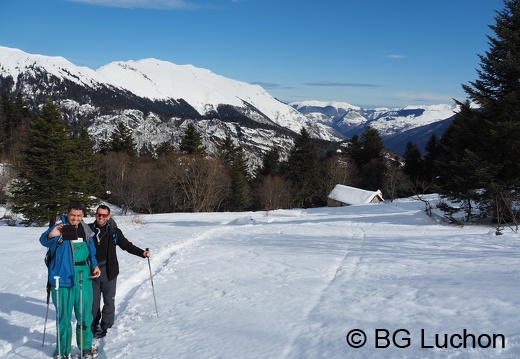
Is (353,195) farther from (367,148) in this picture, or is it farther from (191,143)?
(191,143)

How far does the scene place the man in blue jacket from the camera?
4.56m

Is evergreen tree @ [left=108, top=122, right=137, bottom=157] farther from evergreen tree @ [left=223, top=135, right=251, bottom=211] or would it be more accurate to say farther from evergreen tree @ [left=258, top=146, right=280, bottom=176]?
evergreen tree @ [left=258, top=146, right=280, bottom=176]

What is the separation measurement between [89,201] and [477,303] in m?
27.4

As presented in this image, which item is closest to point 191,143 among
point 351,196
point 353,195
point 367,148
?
point 351,196

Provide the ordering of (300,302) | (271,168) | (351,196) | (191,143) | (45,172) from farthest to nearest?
(271,168), (191,143), (351,196), (45,172), (300,302)

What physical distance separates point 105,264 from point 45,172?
22.2 meters

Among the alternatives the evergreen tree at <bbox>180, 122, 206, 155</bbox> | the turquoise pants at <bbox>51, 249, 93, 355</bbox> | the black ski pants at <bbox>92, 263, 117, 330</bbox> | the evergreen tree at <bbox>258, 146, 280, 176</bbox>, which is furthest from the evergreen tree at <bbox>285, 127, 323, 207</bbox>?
the turquoise pants at <bbox>51, 249, 93, 355</bbox>

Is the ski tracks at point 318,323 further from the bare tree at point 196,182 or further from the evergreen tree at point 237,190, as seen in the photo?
the evergreen tree at point 237,190

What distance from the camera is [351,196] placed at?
150 feet

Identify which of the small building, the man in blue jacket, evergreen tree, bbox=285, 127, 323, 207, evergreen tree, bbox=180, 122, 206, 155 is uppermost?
evergreen tree, bbox=180, 122, 206, 155

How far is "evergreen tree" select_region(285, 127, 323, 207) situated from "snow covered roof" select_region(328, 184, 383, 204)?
146 inches

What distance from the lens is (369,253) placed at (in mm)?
10922

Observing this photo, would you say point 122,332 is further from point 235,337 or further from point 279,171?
point 279,171

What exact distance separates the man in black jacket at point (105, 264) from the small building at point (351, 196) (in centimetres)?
4052
